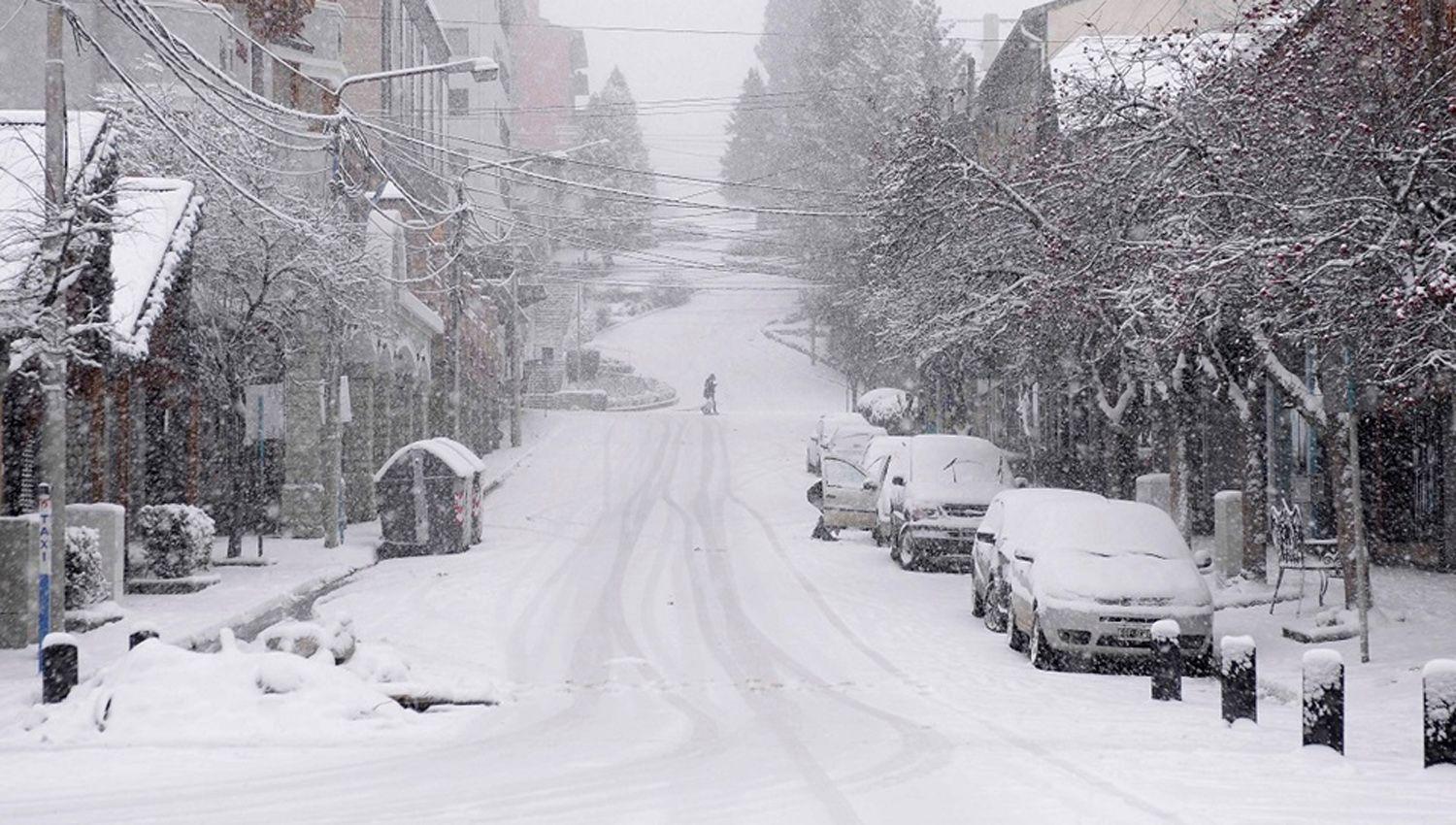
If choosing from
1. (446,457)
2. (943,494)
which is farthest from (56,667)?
(446,457)

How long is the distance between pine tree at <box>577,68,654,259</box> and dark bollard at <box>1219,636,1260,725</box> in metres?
88.6

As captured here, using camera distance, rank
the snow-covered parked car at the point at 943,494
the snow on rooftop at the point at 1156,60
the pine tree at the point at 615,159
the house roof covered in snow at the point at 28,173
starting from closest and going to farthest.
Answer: the house roof covered in snow at the point at 28,173 < the snow on rooftop at the point at 1156,60 < the snow-covered parked car at the point at 943,494 < the pine tree at the point at 615,159

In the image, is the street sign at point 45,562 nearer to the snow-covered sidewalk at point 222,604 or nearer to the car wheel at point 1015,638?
the snow-covered sidewalk at point 222,604

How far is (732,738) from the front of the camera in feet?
34.3

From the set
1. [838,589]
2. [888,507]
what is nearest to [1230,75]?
[838,589]

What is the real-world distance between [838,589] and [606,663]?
23.3 ft

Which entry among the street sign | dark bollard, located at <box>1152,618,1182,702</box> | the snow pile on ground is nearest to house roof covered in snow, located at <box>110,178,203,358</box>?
the street sign

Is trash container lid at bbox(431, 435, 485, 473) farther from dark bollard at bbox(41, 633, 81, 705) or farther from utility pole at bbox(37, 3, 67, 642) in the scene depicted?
dark bollard at bbox(41, 633, 81, 705)

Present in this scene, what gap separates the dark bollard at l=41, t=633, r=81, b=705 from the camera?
11.3 metres

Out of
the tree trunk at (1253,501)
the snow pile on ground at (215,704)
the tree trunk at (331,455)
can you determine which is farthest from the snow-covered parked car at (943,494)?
the snow pile on ground at (215,704)

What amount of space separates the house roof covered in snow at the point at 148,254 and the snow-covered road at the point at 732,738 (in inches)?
164

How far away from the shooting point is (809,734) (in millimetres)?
10555

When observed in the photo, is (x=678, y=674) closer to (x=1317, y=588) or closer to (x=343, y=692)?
(x=343, y=692)

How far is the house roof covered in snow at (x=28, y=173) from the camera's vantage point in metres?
14.9
